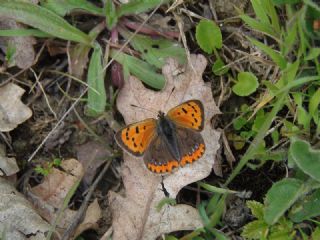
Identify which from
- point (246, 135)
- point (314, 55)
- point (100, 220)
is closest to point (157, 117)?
point (246, 135)

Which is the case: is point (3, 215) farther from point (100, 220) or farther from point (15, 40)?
point (15, 40)

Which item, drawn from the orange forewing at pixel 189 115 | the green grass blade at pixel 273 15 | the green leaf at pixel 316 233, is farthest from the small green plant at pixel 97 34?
the green leaf at pixel 316 233

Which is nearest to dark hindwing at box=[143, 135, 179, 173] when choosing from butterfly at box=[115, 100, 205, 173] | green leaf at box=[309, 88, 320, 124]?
butterfly at box=[115, 100, 205, 173]

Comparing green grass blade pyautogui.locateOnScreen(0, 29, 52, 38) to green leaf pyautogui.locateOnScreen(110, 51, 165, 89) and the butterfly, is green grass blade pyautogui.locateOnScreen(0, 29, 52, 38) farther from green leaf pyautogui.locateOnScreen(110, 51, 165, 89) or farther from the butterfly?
the butterfly

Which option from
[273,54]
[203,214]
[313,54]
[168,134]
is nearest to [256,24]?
[273,54]

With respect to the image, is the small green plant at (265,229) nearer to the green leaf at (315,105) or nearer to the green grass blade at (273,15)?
the green leaf at (315,105)

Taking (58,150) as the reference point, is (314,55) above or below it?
above

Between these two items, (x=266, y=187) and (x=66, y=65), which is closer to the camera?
(x=266, y=187)
